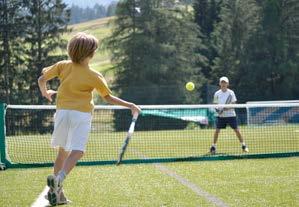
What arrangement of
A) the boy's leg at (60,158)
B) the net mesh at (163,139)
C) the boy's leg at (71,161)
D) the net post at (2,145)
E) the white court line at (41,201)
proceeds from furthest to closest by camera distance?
1. the net mesh at (163,139)
2. the net post at (2,145)
3. the white court line at (41,201)
4. the boy's leg at (60,158)
5. the boy's leg at (71,161)

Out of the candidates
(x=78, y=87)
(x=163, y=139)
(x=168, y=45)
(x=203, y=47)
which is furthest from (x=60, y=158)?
(x=203, y=47)

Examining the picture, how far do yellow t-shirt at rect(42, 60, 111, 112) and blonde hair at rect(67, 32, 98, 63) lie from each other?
0.10 m

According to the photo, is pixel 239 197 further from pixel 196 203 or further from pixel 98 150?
pixel 98 150

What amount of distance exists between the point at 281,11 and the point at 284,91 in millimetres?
7530

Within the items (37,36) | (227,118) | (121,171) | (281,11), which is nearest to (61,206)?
(121,171)

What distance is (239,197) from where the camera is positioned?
7.28 metres

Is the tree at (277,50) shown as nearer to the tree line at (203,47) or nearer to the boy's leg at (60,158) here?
the tree line at (203,47)

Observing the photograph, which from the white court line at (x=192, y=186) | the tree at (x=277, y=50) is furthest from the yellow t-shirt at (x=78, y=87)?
the tree at (x=277, y=50)

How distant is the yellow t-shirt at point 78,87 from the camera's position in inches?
246

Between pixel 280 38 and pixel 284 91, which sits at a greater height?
pixel 280 38

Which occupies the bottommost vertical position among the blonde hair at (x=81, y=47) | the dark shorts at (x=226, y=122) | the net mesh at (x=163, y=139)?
the net mesh at (x=163, y=139)

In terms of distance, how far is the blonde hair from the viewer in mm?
6199

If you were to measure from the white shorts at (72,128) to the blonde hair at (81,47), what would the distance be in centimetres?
57

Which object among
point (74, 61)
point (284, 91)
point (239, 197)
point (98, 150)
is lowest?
point (284, 91)
